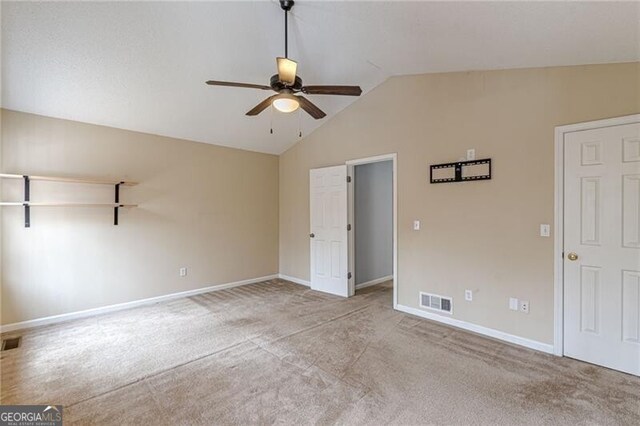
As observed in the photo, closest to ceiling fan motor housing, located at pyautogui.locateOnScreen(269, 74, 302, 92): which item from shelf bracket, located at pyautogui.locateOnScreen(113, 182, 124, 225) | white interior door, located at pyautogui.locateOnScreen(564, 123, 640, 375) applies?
white interior door, located at pyautogui.locateOnScreen(564, 123, 640, 375)

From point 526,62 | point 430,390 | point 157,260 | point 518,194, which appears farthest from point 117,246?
point 526,62

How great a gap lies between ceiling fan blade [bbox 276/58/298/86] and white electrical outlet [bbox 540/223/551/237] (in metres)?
2.73

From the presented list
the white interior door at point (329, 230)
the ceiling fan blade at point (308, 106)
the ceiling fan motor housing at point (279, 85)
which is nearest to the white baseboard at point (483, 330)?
the white interior door at point (329, 230)

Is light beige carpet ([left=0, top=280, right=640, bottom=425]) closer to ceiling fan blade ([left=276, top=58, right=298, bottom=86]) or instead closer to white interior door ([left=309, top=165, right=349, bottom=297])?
white interior door ([left=309, top=165, right=349, bottom=297])

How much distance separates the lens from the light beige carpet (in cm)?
201

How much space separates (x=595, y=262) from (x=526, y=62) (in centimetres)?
195

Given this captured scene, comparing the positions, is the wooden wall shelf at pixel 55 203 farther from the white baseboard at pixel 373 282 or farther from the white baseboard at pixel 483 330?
the white baseboard at pixel 483 330

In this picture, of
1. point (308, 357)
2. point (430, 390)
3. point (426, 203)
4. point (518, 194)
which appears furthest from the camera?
point (426, 203)

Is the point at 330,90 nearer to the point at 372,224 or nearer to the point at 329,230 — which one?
the point at 329,230

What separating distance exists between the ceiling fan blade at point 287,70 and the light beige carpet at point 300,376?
2434 millimetres

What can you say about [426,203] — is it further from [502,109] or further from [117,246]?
[117,246]

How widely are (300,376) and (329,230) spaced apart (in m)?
2.74

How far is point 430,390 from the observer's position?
2.27 metres

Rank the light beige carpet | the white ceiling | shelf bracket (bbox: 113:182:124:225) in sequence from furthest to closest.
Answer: shelf bracket (bbox: 113:182:124:225), the white ceiling, the light beige carpet
